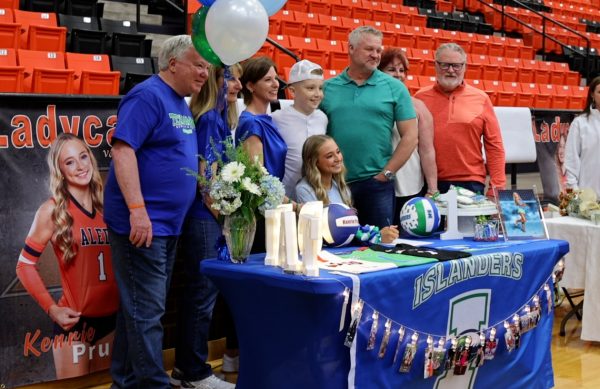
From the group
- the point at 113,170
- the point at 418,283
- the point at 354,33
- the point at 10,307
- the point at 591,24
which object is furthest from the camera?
the point at 591,24

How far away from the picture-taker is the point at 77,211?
11.8 ft

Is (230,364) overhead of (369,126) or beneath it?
beneath

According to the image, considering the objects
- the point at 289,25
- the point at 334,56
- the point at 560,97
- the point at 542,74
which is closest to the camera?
the point at 334,56

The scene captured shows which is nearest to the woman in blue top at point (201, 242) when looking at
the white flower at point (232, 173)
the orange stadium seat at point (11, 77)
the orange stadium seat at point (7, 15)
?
the white flower at point (232, 173)

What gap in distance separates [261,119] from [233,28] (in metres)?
0.56

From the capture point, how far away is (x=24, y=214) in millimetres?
3471

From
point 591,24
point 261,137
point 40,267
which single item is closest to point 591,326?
point 261,137

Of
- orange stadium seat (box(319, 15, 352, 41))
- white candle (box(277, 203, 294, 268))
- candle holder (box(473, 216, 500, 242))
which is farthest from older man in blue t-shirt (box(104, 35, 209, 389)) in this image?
orange stadium seat (box(319, 15, 352, 41))

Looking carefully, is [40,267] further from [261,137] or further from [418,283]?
[418,283]

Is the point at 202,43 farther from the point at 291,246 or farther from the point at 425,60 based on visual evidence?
the point at 425,60

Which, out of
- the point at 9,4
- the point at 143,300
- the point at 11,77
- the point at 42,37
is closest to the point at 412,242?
the point at 143,300

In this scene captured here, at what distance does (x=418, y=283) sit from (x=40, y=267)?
5.72 ft

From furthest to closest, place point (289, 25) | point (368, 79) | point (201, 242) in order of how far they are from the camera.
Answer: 1. point (289, 25)
2. point (368, 79)
3. point (201, 242)

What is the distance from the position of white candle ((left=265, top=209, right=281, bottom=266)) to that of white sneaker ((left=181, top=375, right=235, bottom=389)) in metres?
0.88
